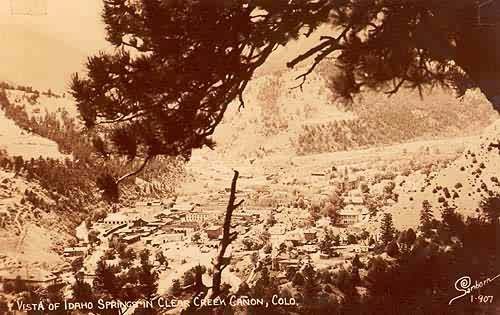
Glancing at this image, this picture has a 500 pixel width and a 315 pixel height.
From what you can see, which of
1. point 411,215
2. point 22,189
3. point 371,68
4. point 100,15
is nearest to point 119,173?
point 22,189

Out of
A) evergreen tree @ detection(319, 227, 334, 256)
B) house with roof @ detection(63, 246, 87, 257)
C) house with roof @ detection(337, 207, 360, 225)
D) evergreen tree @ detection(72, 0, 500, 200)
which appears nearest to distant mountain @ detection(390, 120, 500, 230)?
house with roof @ detection(337, 207, 360, 225)

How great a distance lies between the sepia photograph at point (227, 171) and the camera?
265 cm

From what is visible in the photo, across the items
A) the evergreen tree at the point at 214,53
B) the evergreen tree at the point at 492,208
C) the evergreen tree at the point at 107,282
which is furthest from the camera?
the evergreen tree at the point at 492,208

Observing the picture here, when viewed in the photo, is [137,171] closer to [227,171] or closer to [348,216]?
[227,171]

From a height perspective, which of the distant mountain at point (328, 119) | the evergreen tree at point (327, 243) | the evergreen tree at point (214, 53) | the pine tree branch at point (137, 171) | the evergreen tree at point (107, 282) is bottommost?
the evergreen tree at point (107, 282)

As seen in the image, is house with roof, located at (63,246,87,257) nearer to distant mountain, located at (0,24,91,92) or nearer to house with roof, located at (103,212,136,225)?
house with roof, located at (103,212,136,225)

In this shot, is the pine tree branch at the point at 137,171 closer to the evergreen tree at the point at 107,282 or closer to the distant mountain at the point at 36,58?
the evergreen tree at the point at 107,282

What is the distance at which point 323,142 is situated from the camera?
392cm

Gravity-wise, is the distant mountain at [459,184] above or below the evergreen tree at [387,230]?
above

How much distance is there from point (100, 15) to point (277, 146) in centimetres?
148

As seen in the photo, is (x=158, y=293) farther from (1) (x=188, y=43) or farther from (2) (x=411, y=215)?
(2) (x=411, y=215)

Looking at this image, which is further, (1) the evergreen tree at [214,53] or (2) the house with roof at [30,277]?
(2) the house with roof at [30,277]
